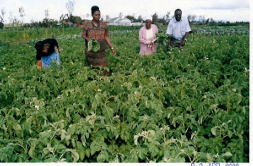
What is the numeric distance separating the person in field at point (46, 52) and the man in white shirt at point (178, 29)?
3.35 metres

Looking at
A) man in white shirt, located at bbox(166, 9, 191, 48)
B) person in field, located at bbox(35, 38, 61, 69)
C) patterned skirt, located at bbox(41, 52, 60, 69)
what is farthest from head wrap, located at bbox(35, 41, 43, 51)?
man in white shirt, located at bbox(166, 9, 191, 48)

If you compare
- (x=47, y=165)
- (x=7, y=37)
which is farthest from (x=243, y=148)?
(x=7, y=37)

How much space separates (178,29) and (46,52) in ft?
12.1

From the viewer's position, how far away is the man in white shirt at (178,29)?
584 cm

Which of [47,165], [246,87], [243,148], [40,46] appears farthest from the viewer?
[40,46]

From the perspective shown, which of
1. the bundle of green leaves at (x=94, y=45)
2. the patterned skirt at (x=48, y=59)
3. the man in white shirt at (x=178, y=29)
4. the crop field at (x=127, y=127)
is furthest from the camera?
the man in white shirt at (x=178, y=29)

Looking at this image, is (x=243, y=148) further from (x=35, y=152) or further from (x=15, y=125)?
(x=15, y=125)

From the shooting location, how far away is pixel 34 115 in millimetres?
2426

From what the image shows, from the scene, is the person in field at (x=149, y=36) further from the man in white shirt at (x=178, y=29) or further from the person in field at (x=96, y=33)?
the person in field at (x=96, y=33)

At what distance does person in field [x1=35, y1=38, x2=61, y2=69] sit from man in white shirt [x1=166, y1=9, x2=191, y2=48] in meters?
3.35

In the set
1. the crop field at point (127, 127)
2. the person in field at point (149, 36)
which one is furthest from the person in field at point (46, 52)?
the person in field at point (149, 36)

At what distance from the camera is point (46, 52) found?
4.59 metres

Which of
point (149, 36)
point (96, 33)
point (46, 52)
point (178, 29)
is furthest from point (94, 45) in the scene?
point (178, 29)

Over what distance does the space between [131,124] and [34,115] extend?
1146mm
